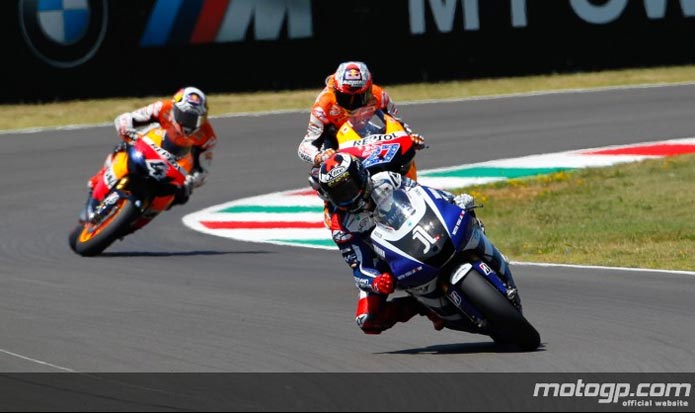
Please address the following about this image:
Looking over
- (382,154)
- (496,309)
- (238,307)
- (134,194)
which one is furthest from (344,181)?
(134,194)

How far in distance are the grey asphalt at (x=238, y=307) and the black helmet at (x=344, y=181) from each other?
843 mm

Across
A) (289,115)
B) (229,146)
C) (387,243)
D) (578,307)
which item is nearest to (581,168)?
(229,146)

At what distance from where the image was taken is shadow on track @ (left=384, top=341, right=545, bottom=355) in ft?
27.0

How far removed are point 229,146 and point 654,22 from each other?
888 cm

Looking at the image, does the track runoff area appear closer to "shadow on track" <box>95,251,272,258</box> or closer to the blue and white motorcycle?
"shadow on track" <box>95,251,272,258</box>

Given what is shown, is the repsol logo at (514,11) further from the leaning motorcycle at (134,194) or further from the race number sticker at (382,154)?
the race number sticker at (382,154)

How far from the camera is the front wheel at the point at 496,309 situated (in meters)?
7.96

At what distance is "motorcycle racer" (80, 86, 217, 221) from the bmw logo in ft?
30.3

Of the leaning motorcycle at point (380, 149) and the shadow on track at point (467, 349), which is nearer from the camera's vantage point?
the shadow on track at point (467, 349)

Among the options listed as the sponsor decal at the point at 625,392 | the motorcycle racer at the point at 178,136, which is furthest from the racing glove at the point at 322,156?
the sponsor decal at the point at 625,392

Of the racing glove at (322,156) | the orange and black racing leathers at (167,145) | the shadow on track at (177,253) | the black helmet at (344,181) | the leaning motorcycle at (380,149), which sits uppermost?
the black helmet at (344,181)

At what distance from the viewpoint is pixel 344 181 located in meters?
8.06

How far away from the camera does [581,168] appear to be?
18172mm

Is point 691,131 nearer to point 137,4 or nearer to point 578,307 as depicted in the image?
point 137,4
